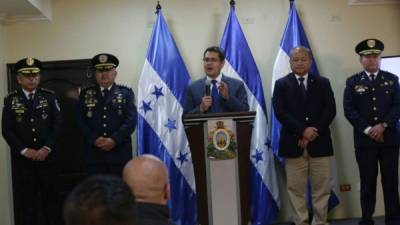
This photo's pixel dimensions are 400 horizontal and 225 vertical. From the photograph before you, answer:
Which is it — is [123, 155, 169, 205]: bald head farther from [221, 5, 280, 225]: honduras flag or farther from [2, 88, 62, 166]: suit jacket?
[221, 5, 280, 225]: honduras flag

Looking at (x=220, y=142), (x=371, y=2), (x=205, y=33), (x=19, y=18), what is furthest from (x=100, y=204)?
(x=371, y=2)

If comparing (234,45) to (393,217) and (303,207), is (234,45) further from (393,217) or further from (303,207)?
(393,217)

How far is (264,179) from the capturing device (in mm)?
4695

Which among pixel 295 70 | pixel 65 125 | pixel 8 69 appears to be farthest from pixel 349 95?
pixel 8 69

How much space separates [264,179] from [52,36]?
2565 mm

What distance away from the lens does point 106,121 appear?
163 inches

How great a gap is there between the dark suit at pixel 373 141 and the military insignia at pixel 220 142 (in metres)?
1.38

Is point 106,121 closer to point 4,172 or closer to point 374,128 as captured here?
point 4,172

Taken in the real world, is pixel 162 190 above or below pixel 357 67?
below

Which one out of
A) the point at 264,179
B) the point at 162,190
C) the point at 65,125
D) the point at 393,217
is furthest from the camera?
the point at 65,125

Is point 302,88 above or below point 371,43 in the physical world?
below

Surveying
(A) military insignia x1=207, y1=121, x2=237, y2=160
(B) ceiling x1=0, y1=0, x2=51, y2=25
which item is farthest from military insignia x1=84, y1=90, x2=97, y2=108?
(A) military insignia x1=207, y1=121, x2=237, y2=160

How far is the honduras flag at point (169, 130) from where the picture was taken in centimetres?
469

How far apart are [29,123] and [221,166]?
6.06 feet
